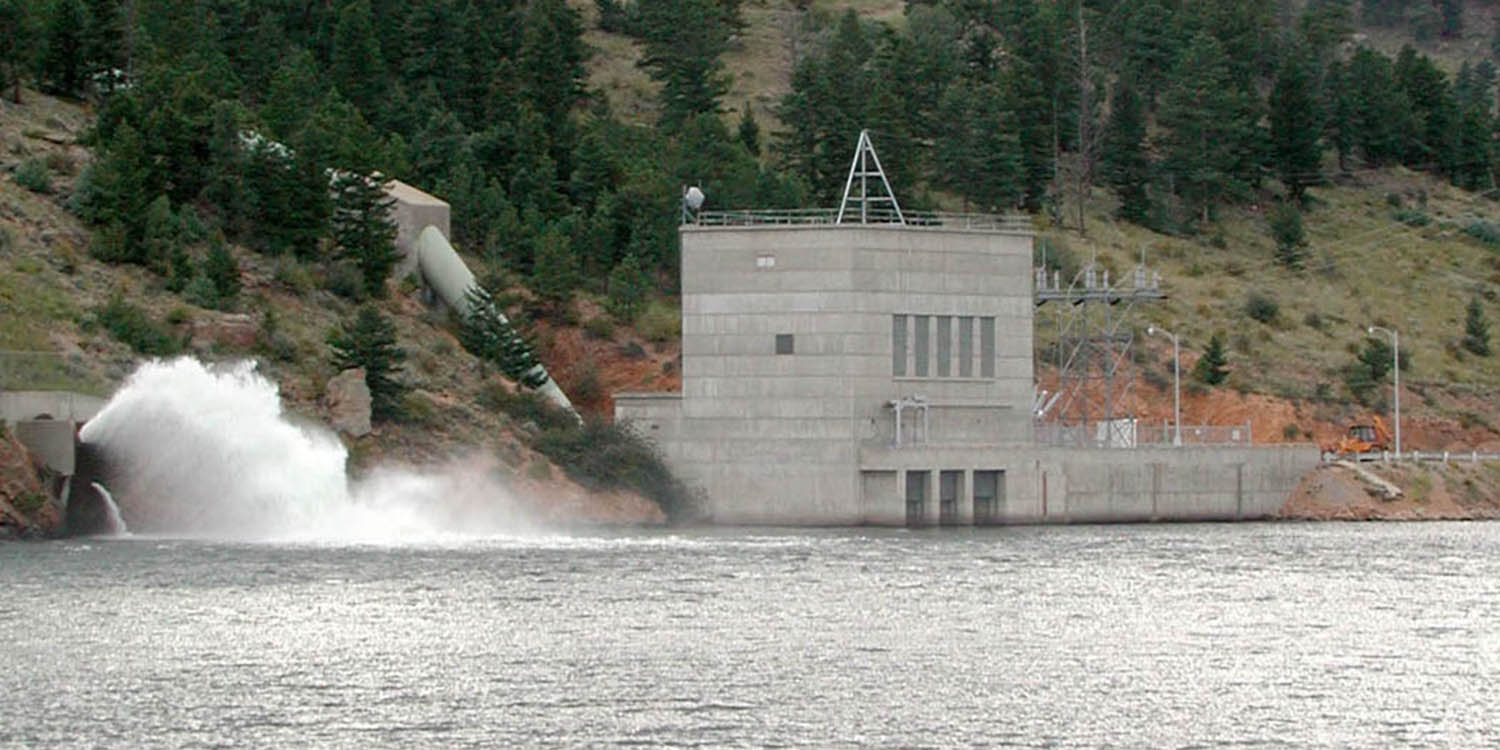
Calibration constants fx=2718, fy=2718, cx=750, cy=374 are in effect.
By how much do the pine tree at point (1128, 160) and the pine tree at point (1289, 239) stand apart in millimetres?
7259


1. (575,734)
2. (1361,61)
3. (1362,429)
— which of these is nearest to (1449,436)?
(1362,429)

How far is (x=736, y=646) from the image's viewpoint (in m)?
59.8

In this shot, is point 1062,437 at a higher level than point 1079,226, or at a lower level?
lower

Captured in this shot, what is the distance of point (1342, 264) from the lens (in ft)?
500

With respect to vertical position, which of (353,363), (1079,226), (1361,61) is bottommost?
(353,363)

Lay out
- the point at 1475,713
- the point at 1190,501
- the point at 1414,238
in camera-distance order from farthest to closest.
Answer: the point at 1414,238, the point at 1190,501, the point at 1475,713

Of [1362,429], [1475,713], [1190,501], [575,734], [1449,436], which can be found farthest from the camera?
[1449,436]

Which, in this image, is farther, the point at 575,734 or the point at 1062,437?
the point at 1062,437

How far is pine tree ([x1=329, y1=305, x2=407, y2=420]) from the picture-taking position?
3812 inches

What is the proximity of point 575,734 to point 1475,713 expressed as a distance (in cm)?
1683

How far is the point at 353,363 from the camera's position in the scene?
9681 centimetres

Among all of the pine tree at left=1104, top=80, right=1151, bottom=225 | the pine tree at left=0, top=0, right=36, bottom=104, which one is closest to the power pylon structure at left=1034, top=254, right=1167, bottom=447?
the pine tree at left=1104, top=80, right=1151, bottom=225

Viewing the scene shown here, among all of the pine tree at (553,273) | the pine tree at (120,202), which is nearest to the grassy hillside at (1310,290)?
the pine tree at (553,273)

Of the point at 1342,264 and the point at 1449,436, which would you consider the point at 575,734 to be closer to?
the point at 1449,436
